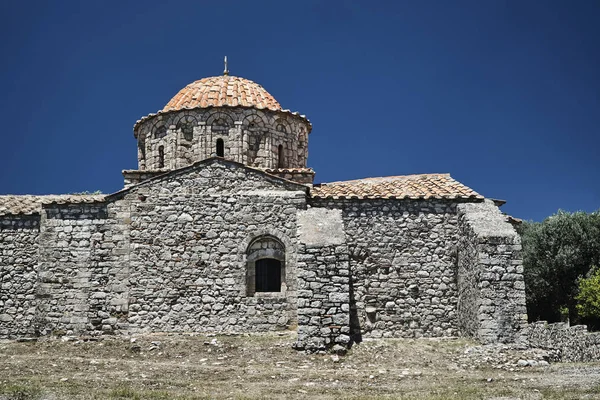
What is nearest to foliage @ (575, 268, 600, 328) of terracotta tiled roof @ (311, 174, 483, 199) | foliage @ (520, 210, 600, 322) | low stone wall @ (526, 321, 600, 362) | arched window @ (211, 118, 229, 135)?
foliage @ (520, 210, 600, 322)

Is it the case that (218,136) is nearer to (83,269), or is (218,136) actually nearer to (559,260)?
(83,269)

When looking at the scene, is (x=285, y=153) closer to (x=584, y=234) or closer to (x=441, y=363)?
(x=441, y=363)

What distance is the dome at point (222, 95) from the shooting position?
71.9ft

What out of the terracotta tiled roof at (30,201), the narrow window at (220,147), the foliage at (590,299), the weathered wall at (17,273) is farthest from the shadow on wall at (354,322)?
the foliage at (590,299)

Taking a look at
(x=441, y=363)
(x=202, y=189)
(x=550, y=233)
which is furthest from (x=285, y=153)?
(x=550, y=233)

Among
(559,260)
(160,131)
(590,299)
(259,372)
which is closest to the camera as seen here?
(259,372)

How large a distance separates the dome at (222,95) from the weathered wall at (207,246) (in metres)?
3.36

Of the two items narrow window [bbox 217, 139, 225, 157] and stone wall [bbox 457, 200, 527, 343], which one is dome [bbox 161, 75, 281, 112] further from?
stone wall [bbox 457, 200, 527, 343]

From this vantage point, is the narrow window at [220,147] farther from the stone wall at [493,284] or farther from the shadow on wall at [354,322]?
the stone wall at [493,284]

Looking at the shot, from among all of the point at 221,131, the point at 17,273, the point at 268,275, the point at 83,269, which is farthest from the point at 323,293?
the point at 17,273

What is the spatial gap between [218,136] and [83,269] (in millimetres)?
5622

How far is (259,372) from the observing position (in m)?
14.5

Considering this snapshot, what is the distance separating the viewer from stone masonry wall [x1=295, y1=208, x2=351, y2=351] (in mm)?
16656

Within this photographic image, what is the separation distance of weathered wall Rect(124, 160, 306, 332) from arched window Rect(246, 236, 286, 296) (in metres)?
0.20
